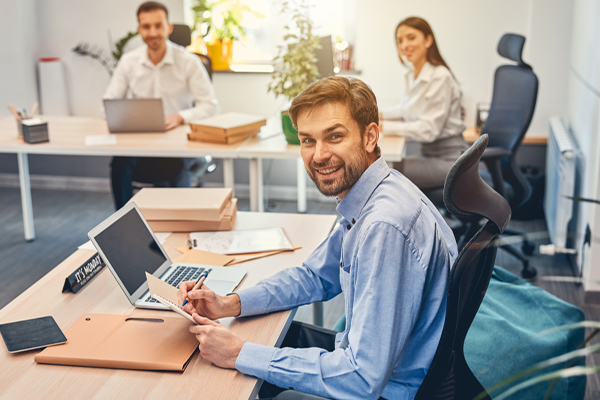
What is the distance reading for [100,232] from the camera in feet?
4.55

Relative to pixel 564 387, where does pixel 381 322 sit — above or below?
above

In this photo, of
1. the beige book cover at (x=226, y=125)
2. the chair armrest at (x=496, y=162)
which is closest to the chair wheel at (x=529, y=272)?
the chair armrest at (x=496, y=162)

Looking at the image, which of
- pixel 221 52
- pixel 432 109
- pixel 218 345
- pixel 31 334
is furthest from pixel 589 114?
pixel 31 334

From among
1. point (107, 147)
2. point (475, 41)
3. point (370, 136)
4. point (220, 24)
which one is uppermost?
point (220, 24)

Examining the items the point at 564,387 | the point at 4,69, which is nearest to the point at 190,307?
the point at 564,387

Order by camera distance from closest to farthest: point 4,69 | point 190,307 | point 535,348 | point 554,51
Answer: point 190,307
point 535,348
point 554,51
point 4,69

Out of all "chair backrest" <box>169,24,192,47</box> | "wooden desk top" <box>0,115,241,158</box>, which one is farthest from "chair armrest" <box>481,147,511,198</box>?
"chair backrest" <box>169,24,192,47</box>

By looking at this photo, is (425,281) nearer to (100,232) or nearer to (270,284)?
(270,284)

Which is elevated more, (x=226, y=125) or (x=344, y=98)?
(x=344, y=98)

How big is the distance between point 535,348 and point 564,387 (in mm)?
169

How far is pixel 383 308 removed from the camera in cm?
108

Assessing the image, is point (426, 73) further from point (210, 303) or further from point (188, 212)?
point (210, 303)

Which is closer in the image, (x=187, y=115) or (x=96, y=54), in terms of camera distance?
(x=187, y=115)

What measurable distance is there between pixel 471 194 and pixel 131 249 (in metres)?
0.90
